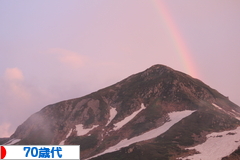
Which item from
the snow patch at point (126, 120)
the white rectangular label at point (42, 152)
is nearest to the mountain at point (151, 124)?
the snow patch at point (126, 120)

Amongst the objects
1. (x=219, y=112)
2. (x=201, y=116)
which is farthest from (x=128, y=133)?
(x=219, y=112)

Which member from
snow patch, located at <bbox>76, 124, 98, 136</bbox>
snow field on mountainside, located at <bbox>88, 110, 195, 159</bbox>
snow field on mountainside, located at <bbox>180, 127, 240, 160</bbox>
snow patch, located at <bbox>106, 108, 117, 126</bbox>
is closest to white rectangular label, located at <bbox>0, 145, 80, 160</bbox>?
snow field on mountainside, located at <bbox>180, 127, 240, 160</bbox>

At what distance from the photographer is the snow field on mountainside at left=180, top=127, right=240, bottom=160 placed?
106 meters

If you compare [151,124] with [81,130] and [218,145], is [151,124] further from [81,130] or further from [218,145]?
[218,145]

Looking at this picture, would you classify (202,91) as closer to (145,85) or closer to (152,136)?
(145,85)

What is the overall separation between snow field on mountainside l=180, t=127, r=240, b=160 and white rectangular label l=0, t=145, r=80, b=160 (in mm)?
79762

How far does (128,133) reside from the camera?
151 meters

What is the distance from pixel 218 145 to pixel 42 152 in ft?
312

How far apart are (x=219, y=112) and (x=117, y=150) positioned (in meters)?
61.9

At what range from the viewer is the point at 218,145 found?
114438mm

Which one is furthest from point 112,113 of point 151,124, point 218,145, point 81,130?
point 218,145

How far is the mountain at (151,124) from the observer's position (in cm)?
11850

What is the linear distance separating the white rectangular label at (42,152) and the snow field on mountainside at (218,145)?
79762 millimetres

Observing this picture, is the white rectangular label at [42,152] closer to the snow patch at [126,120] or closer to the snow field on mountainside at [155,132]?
the snow field on mountainside at [155,132]
